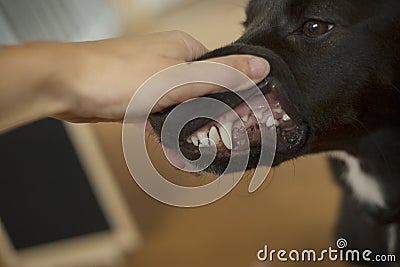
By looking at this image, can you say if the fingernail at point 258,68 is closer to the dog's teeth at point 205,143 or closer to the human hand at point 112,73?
the human hand at point 112,73

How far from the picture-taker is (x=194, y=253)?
6.93ft

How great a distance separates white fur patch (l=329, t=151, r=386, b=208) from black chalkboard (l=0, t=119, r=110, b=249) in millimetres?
1000

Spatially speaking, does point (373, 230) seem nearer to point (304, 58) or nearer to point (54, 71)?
point (304, 58)

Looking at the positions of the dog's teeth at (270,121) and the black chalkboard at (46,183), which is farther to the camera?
the black chalkboard at (46,183)

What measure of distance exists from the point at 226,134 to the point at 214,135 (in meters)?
0.02

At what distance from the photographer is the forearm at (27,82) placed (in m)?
1.00

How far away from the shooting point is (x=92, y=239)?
2297 millimetres

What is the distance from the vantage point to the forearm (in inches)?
39.4

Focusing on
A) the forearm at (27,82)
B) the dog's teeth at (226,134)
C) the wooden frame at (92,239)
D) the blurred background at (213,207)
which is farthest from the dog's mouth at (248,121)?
the wooden frame at (92,239)

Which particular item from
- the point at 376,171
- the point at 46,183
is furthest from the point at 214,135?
the point at 46,183

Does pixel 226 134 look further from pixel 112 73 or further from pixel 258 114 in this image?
pixel 112 73

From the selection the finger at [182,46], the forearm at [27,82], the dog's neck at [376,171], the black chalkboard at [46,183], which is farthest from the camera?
the black chalkboard at [46,183]

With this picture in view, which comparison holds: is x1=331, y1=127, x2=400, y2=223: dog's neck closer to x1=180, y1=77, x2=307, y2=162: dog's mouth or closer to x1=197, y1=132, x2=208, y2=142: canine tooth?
x1=180, y1=77, x2=307, y2=162: dog's mouth

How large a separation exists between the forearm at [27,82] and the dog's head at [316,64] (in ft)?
0.73
